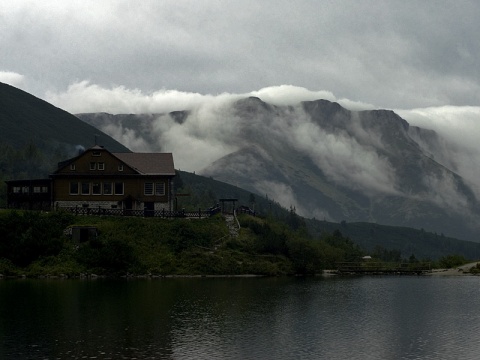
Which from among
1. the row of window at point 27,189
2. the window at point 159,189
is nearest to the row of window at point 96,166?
the row of window at point 27,189

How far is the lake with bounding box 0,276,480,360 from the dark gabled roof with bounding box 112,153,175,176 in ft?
98.3

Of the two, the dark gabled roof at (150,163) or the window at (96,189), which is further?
the dark gabled roof at (150,163)

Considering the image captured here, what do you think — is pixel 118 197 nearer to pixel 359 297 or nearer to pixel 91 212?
pixel 91 212

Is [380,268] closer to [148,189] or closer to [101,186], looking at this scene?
[148,189]

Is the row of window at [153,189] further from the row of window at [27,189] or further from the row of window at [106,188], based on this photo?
the row of window at [27,189]

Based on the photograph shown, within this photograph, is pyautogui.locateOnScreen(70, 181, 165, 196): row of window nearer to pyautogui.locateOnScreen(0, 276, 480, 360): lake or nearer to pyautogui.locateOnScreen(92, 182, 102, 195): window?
pyautogui.locateOnScreen(92, 182, 102, 195): window

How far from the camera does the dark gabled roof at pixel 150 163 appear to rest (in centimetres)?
10819

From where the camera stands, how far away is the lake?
134 feet

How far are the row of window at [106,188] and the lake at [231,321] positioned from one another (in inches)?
1032

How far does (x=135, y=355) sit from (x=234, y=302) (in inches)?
968

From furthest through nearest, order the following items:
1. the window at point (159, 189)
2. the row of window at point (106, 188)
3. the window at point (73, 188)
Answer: the window at point (159, 189) < the row of window at point (106, 188) < the window at point (73, 188)

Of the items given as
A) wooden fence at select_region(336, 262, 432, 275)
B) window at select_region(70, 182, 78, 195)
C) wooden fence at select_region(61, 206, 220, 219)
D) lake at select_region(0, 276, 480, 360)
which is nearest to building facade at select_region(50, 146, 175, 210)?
window at select_region(70, 182, 78, 195)

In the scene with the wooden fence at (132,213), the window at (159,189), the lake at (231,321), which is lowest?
the lake at (231,321)

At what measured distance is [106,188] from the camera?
348ft
